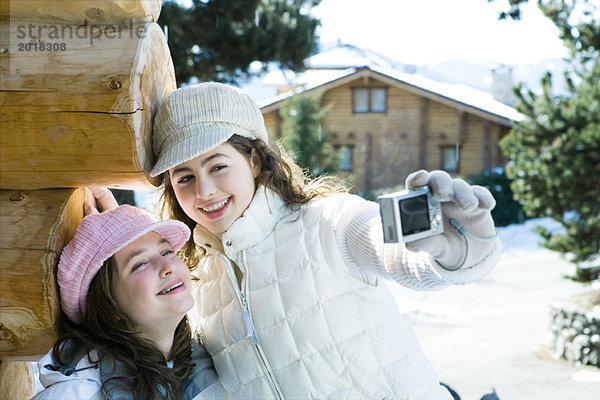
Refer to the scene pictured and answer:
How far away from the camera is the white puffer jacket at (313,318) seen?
189cm

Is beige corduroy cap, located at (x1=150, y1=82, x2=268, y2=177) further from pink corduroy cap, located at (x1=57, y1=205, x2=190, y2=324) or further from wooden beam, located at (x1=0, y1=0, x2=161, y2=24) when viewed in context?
wooden beam, located at (x1=0, y1=0, x2=161, y2=24)

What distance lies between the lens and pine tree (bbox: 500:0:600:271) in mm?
6723

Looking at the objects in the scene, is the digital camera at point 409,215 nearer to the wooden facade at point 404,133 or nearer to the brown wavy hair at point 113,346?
the brown wavy hair at point 113,346

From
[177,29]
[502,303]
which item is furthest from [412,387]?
[502,303]

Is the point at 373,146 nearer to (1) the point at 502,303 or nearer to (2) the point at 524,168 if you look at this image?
(1) the point at 502,303

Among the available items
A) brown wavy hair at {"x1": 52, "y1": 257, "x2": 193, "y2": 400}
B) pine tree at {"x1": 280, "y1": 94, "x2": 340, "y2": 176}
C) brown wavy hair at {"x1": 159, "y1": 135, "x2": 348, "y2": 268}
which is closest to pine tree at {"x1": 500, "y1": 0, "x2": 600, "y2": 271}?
brown wavy hair at {"x1": 159, "y1": 135, "x2": 348, "y2": 268}

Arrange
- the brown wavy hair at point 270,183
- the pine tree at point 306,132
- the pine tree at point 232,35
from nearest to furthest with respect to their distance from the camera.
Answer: the brown wavy hair at point 270,183, the pine tree at point 232,35, the pine tree at point 306,132

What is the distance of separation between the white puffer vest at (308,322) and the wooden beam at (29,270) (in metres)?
0.48

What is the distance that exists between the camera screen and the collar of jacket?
2.20ft

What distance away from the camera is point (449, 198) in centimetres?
139

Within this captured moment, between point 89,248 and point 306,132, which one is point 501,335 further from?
point 306,132

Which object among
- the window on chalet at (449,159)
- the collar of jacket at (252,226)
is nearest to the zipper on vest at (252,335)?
the collar of jacket at (252,226)

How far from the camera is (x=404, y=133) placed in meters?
18.0

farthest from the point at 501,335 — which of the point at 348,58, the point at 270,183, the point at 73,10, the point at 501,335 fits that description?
the point at 348,58
